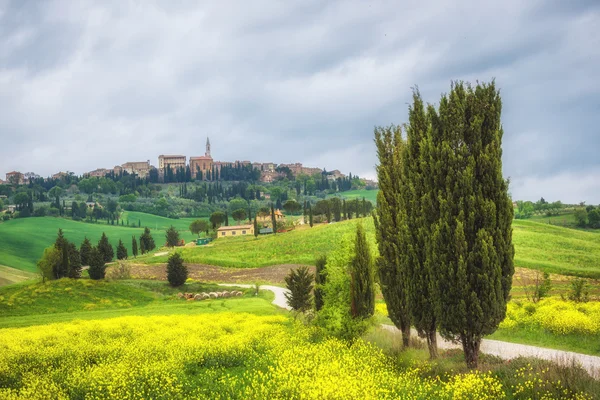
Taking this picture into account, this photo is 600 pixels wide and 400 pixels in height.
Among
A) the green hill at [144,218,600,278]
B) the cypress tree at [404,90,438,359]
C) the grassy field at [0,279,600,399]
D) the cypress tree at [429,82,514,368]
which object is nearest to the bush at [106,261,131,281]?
the green hill at [144,218,600,278]

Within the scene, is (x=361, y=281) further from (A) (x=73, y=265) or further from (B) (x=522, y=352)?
(A) (x=73, y=265)

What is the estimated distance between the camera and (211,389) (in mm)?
13289

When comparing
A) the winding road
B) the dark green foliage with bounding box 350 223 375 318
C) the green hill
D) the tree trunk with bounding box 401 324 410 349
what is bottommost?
the green hill

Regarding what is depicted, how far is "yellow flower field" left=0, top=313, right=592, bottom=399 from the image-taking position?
40.2 ft

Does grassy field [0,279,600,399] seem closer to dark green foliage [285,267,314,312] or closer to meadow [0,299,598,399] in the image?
meadow [0,299,598,399]

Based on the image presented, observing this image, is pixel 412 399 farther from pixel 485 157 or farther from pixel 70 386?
pixel 70 386

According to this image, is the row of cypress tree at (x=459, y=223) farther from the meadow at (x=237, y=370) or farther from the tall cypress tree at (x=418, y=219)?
the meadow at (x=237, y=370)

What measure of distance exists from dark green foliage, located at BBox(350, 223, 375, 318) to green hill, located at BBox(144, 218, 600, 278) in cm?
3569

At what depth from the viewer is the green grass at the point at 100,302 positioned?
3183 centimetres

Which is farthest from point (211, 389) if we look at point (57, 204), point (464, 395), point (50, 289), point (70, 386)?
point (57, 204)

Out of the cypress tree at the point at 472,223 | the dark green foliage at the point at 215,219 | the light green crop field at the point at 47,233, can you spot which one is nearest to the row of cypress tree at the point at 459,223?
the cypress tree at the point at 472,223

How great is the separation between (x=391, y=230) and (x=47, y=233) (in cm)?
10860

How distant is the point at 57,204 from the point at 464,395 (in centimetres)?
15332

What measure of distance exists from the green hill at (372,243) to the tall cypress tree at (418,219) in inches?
1506
